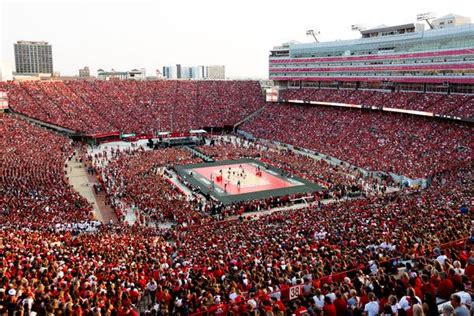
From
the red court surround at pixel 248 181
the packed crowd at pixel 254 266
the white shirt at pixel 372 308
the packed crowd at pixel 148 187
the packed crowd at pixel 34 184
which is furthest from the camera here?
the red court surround at pixel 248 181

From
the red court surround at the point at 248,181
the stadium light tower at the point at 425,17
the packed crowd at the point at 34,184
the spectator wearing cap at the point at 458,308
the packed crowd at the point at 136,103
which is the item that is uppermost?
the stadium light tower at the point at 425,17

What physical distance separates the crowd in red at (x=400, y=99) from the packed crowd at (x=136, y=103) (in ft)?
38.2

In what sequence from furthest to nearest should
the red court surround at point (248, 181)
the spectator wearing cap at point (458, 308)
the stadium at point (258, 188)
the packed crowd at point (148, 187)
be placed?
1. the red court surround at point (248, 181)
2. the packed crowd at point (148, 187)
3. the stadium at point (258, 188)
4. the spectator wearing cap at point (458, 308)

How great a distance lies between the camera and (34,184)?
30.5m

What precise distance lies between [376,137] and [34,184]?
3658 centimetres

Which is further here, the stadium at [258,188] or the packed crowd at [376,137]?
the packed crowd at [376,137]

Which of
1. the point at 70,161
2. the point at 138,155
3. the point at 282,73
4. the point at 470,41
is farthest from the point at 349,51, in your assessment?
the point at 70,161

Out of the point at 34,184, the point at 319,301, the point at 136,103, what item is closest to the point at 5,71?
the point at 136,103

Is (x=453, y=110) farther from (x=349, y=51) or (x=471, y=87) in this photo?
(x=349, y=51)

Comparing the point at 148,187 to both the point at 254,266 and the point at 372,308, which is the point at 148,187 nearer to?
the point at 254,266

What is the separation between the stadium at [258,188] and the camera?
10.6 metres

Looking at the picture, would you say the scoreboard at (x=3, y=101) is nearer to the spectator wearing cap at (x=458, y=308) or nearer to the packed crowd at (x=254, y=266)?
the packed crowd at (x=254, y=266)

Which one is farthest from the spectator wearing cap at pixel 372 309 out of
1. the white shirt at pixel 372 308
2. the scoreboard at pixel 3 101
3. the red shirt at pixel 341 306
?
the scoreboard at pixel 3 101

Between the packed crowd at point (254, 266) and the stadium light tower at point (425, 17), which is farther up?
the stadium light tower at point (425, 17)
